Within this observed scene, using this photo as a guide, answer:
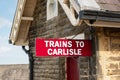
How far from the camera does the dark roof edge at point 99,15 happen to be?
16.5ft

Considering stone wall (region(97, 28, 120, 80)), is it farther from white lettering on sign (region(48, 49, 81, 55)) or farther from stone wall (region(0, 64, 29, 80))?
stone wall (region(0, 64, 29, 80))

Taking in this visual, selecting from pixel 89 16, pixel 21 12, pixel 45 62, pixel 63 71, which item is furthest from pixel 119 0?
pixel 21 12

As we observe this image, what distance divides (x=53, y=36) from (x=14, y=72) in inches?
347

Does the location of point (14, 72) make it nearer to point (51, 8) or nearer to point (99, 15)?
point (51, 8)

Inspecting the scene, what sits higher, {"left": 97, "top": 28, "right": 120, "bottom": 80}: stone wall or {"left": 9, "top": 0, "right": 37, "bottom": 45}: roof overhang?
{"left": 9, "top": 0, "right": 37, "bottom": 45}: roof overhang

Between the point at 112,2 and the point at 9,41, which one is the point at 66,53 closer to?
the point at 112,2

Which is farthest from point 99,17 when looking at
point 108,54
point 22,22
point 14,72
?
point 14,72

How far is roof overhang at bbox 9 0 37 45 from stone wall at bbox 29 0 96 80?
0.19 metres

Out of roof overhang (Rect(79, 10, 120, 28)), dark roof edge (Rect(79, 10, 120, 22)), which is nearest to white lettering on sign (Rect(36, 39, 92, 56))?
roof overhang (Rect(79, 10, 120, 28))

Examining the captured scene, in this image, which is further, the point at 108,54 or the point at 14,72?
the point at 14,72

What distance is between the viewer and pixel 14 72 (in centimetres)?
1681

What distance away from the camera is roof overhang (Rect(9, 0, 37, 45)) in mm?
9758

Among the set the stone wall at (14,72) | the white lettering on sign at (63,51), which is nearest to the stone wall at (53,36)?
the white lettering on sign at (63,51)

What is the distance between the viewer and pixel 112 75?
6.05 meters
